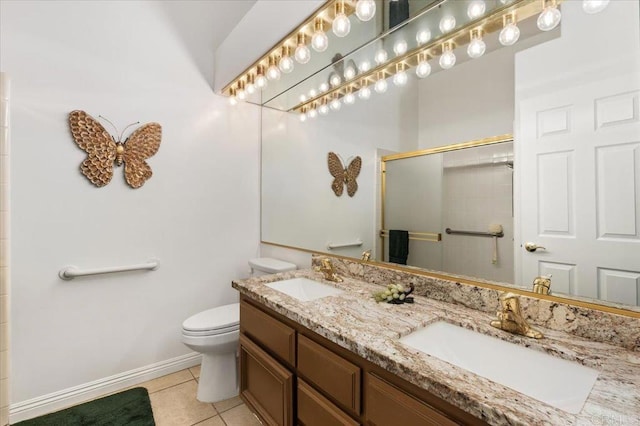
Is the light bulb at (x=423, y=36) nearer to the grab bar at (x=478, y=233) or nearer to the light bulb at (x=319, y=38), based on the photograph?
the light bulb at (x=319, y=38)

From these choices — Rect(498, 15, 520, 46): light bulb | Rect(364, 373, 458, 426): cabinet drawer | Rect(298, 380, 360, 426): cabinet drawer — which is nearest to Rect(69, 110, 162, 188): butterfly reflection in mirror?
Rect(298, 380, 360, 426): cabinet drawer

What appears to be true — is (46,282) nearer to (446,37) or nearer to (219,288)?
(219,288)

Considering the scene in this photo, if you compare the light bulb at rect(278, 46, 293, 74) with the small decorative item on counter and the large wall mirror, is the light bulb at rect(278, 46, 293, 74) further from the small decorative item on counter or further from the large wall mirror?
the small decorative item on counter

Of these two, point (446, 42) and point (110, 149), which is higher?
point (446, 42)

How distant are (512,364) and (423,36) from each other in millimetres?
1551

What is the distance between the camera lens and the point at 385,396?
2.92 feet

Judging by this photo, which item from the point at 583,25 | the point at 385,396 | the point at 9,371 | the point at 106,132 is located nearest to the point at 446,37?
the point at 583,25

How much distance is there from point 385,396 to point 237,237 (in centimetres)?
199

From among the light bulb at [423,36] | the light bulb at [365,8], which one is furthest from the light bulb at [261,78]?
the light bulb at [423,36]

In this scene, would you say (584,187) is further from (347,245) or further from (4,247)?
(4,247)

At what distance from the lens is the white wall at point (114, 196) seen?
69.6 inches

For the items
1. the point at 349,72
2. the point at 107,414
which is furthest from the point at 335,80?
the point at 107,414

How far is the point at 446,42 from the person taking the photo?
152cm

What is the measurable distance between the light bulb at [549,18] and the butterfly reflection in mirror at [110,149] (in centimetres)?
231
